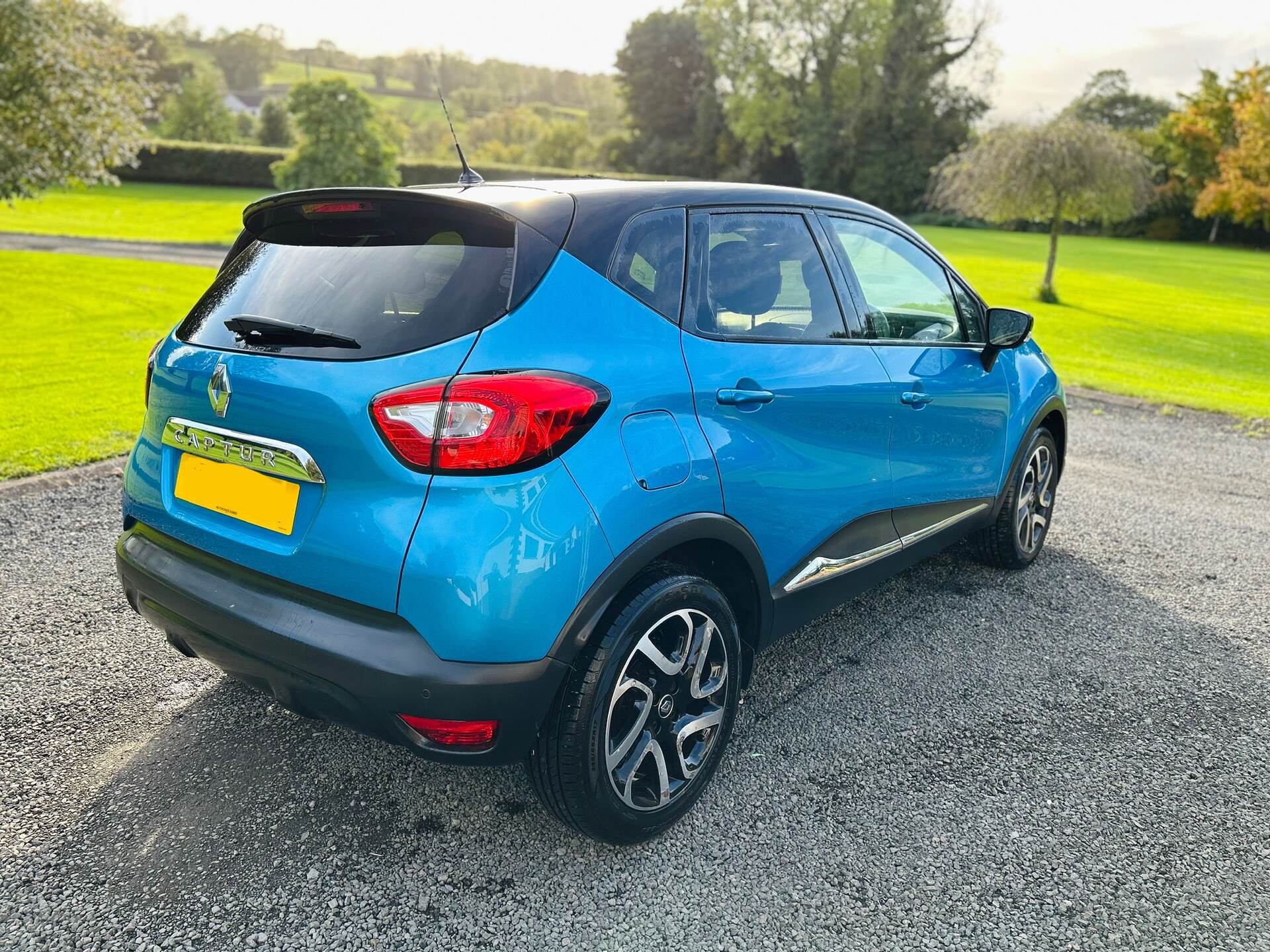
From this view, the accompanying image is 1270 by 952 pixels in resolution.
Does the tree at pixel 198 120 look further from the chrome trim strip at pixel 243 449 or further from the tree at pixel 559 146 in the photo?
the chrome trim strip at pixel 243 449

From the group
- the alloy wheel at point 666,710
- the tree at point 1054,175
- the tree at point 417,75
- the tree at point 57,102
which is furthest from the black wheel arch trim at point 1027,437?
the tree at point 417,75

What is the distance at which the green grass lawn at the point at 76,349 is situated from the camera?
21.1 ft

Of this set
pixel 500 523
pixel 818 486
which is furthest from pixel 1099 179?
pixel 500 523

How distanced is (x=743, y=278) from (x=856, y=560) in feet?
3.65

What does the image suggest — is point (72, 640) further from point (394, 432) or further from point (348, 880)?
point (394, 432)

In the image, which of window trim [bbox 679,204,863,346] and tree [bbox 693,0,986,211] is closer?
window trim [bbox 679,204,863,346]

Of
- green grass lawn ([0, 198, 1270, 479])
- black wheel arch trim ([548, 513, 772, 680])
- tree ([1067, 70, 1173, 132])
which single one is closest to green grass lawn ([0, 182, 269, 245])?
green grass lawn ([0, 198, 1270, 479])

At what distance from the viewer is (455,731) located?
2.23 metres

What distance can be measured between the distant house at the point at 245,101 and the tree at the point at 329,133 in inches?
3761

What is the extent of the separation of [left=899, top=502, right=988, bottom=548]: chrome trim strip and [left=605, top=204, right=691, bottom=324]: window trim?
59.2 inches

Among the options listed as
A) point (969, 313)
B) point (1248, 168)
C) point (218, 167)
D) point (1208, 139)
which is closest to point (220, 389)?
point (969, 313)

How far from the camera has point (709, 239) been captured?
9.33 feet

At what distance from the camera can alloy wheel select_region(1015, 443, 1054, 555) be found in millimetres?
4711

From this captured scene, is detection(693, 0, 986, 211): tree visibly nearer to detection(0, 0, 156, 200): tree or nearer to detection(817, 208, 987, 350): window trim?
detection(0, 0, 156, 200): tree
